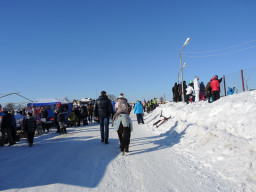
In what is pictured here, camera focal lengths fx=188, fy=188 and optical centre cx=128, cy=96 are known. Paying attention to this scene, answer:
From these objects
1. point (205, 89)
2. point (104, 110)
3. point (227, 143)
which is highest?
point (205, 89)

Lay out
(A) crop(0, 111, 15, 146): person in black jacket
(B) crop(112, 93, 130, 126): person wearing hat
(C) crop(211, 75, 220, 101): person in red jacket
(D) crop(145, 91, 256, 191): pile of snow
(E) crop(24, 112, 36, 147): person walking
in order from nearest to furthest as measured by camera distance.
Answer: (D) crop(145, 91, 256, 191): pile of snow < (B) crop(112, 93, 130, 126): person wearing hat < (E) crop(24, 112, 36, 147): person walking < (A) crop(0, 111, 15, 146): person in black jacket < (C) crop(211, 75, 220, 101): person in red jacket

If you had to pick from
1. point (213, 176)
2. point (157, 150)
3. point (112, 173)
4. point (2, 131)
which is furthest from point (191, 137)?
point (2, 131)

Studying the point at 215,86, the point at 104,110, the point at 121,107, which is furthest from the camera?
the point at 215,86

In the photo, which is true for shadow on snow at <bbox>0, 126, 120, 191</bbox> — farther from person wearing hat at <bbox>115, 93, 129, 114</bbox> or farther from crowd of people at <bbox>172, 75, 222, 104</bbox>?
crowd of people at <bbox>172, 75, 222, 104</bbox>

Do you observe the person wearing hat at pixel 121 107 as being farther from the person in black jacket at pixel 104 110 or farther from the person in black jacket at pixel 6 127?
the person in black jacket at pixel 6 127

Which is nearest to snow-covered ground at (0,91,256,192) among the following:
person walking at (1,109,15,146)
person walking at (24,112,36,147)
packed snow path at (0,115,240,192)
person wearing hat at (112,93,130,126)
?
packed snow path at (0,115,240,192)

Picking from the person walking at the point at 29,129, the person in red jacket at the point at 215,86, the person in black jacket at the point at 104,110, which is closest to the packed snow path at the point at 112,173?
the person in black jacket at the point at 104,110

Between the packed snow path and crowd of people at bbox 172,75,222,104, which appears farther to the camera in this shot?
crowd of people at bbox 172,75,222,104

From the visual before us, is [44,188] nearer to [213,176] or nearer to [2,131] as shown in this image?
[213,176]

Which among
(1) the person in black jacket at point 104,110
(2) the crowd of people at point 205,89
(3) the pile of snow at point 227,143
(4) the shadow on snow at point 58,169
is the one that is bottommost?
(4) the shadow on snow at point 58,169

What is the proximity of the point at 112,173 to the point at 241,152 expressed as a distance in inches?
113

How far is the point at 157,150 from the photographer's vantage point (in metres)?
6.11

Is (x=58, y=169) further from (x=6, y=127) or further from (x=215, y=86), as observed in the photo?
(x=215, y=86)

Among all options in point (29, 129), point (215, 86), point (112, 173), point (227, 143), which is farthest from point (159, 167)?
point (215, 86)
